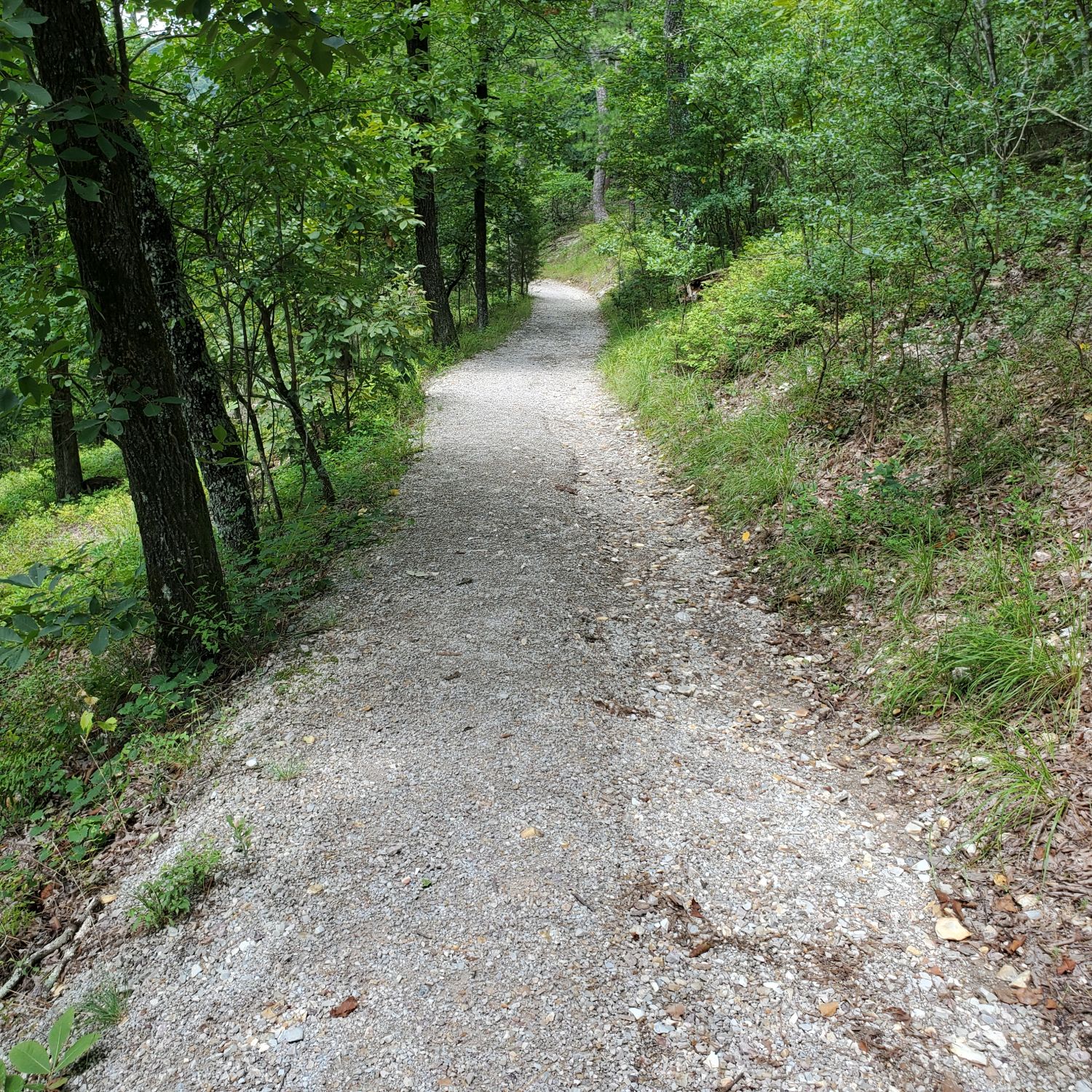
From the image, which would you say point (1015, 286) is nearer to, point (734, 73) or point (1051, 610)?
point (1051, 610)

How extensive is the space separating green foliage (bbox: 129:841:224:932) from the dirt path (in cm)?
8

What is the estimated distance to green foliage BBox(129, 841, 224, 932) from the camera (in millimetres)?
2732

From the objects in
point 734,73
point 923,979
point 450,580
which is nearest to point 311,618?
point 450,580

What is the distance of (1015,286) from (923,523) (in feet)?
8.16

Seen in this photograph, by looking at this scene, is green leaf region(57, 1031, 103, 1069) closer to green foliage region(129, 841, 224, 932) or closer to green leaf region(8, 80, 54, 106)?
green foliage region(129, 841, 224, 932)

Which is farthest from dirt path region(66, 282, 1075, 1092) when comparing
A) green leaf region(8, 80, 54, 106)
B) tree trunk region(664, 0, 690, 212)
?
tree trunk region(664, 0, 690, 212)

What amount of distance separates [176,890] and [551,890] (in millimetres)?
1539

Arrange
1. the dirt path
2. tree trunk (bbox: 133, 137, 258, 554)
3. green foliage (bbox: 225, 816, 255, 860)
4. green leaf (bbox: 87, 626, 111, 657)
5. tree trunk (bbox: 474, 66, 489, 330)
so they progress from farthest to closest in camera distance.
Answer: tree trunk (bbox: 474, 66, 489, 330), tree trunk (bbox: 133, 137, 258, 554), green foliage (bbox: 225, 816, 255, 860), green leaf (bbox: 87, 626, 111, 657), the dirt path

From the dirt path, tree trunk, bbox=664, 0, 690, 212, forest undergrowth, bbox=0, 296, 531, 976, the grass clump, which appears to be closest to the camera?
the dirt path

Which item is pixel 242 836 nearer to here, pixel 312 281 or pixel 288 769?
pixel 288 769

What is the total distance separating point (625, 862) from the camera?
2.86 m

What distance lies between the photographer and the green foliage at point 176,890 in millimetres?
2732

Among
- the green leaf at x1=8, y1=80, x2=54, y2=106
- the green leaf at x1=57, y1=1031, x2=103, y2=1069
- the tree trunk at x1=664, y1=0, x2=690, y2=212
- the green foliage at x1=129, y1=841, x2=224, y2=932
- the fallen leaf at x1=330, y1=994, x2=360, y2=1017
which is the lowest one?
the fallen leaf at x1=330, y1=994, x2=360, y2=1017

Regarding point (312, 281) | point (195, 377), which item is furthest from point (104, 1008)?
point (312, 281)
